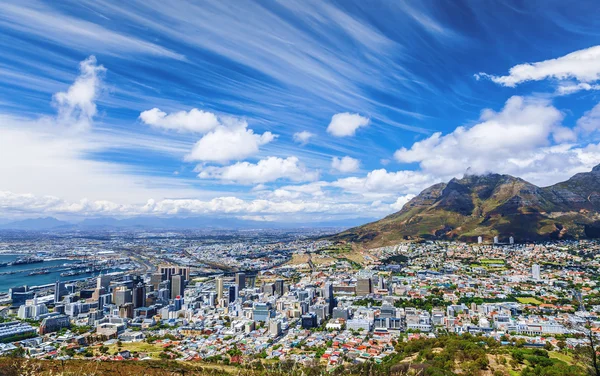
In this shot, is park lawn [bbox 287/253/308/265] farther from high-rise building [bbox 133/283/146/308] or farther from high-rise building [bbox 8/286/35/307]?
high-rise building [bbox 8/286/35/307]

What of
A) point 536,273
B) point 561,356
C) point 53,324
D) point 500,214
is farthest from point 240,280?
point 500,214

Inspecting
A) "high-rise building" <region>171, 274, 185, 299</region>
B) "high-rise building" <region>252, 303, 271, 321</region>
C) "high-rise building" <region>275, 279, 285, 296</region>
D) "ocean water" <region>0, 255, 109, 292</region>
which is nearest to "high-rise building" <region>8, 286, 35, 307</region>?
"ocean water" <region>0, 255, 109, 292</region>

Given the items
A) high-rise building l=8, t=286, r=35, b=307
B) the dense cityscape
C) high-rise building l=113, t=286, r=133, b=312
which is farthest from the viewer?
high-rise building l=8, t=286, r=35, b=307

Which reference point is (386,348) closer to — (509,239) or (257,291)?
(257,291)

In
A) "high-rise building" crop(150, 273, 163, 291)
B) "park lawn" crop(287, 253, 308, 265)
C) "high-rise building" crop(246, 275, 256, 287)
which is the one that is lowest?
"high-rise building" crop(246, 275, 256, 287)

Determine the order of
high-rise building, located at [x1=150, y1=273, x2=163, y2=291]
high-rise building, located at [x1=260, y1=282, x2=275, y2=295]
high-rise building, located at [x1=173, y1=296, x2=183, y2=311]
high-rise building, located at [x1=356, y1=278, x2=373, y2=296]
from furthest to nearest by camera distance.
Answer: high-rise building, located at [x1=150, y1=273, x2=163, y2=291], high-rise building, located at [x1=260, y1=282, x2=275, y2=295], high-rise building, located at [x1=356, y1=278, x2=373, y2=296], high-rise building, located at [x1=173, y1=296, x2=183, y2=311]

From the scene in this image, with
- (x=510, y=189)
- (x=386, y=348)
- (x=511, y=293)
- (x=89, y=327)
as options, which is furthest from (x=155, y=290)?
(x=510, y=189)

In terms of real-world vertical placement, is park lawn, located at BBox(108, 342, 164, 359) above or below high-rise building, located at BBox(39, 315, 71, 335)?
below
